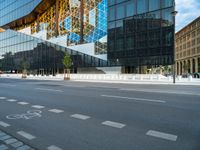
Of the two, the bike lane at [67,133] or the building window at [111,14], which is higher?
the building window at [111,14]

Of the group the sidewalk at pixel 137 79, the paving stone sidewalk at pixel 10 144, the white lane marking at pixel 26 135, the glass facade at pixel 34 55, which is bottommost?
the paving stone sidewalk at pixel 10 144

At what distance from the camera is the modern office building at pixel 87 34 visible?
37.2 metres

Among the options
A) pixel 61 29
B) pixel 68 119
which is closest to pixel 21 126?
pixel 68 119

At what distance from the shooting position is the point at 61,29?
190 ft

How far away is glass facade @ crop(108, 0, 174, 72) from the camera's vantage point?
118ft

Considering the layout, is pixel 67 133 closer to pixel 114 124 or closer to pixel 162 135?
pixel 114 124

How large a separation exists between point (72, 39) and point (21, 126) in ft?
163

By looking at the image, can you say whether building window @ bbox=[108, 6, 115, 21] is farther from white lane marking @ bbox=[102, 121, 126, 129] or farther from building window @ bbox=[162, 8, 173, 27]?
white lane marking @ bbox=[102, 121, 126, 129]

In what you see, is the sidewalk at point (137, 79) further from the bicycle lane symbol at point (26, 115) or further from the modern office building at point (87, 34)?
the bicycle lane symbol at point (26, 115)

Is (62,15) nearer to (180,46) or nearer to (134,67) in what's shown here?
(134,67)

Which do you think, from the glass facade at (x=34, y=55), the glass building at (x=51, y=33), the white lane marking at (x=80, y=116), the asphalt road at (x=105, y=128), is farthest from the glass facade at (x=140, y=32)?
the white lane marking at (x=80, y=116)

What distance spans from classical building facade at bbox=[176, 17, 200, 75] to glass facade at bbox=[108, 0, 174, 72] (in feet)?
182

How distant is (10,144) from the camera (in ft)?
13.9

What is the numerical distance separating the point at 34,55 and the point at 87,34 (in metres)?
22.8
